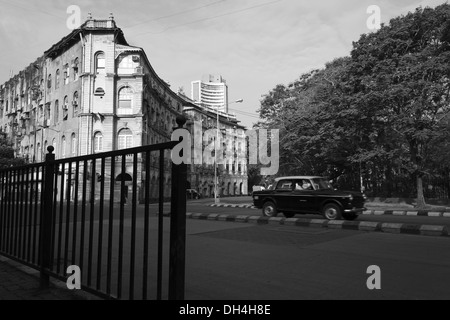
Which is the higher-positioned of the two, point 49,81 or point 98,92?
point 49,81

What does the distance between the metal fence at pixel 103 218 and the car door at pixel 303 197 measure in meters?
10.0

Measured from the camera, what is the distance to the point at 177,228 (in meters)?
3.06

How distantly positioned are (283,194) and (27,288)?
38.2 ft

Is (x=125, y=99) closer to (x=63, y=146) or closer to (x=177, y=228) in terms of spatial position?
(x=63, y=146)

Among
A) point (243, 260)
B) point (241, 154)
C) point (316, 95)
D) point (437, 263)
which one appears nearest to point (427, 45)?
point (316, 95)

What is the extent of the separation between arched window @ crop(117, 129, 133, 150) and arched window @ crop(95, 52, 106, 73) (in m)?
6.26

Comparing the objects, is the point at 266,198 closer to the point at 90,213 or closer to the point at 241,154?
the point at 90,213

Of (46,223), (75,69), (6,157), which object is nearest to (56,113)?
(75,69)

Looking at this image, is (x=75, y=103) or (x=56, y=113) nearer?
(x=75, y=103)

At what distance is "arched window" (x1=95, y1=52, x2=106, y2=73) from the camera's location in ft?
124

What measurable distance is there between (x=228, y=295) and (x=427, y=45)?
880 inches

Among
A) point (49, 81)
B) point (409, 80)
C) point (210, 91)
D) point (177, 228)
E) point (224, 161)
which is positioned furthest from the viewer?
point (210, 91)

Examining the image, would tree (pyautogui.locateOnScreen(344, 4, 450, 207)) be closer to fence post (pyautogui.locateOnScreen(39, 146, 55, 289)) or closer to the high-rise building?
fence post (pyautogui.locateOnScreen(39, 146, 55, 289))

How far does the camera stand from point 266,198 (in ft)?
53.0
